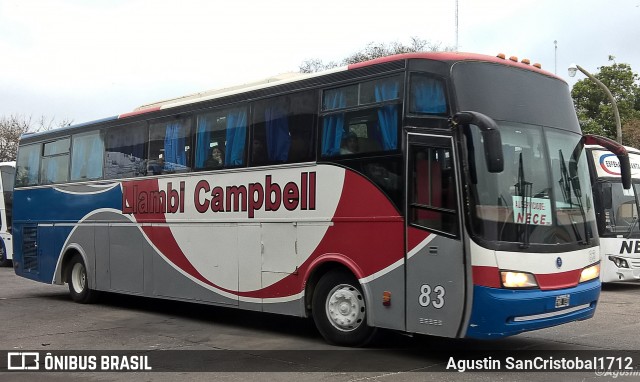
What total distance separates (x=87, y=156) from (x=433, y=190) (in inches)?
343

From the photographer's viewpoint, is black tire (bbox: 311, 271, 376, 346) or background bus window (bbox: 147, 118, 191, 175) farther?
background bus window (bbox: 147, 118, 191, 175)

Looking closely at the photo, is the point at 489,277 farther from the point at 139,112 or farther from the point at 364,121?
the point at 139,112

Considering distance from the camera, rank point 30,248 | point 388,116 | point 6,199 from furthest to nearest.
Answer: point 6,199, point 30,248, point 388,116

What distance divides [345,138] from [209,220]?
10.5ft

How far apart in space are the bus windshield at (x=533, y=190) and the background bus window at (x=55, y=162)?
9.94 m

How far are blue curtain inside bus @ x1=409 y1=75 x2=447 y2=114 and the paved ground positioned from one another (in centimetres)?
293

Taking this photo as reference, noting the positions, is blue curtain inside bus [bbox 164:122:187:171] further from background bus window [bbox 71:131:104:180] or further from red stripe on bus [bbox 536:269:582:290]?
red stripe on bus [bbox 536:269:582:290]

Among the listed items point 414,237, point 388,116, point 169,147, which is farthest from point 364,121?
point 169,147

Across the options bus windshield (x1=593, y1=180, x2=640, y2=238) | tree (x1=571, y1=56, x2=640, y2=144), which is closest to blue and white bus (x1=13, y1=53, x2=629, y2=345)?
bus windshield (x1=593, y1=180, x2=640, y2=238)

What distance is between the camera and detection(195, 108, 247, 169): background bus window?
1037cm

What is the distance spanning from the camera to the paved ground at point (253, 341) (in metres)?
7.24

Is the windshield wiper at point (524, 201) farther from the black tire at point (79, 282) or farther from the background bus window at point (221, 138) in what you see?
the black tire at point (79, 282)

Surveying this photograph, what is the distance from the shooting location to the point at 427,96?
780 centimetres

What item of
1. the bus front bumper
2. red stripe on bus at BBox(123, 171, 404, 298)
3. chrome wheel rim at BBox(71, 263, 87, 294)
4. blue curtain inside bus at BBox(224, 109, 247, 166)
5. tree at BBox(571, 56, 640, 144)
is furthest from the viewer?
tree at BBox(571, 56, 640, 144)
